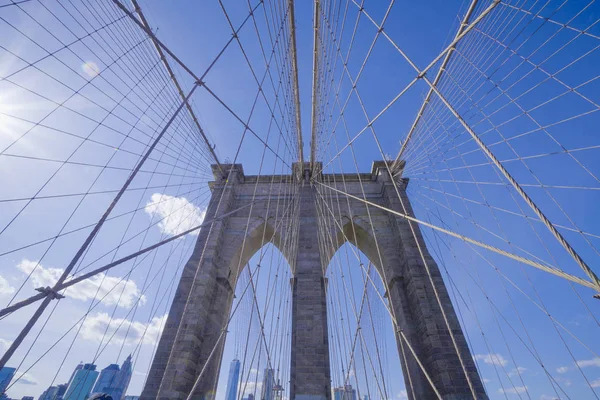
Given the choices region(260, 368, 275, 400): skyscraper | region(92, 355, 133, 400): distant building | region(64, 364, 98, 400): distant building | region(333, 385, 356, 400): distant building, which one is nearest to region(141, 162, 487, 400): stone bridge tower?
region(333, 385, 356, 400): distant building

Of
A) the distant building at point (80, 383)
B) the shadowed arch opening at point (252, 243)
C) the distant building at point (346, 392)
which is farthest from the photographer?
the shadowed arch opening at point (252, 243)

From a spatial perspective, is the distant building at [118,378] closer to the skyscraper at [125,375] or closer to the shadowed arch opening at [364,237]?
the skyscraper at [125,375]

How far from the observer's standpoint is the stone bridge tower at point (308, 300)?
711 centimetres

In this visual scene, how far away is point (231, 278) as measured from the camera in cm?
1069

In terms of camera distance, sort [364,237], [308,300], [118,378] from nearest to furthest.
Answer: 1. [308,300]
2. [364,237]
3. [118,378]

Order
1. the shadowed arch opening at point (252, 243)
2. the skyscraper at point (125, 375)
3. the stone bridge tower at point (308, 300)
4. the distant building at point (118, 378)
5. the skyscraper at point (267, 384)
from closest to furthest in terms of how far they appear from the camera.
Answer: the skyscraper at point (267, 384)
the stone bridge tower at point (308, 300)
the skyscraper at point (125, 375)
the distant building at point (118, 378)
the shadowed arch opening at point (252, 243)

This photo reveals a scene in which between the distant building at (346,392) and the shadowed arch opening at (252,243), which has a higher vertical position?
the shadowed arch opening at (252,243)

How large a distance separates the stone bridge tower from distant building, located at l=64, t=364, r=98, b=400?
154cm

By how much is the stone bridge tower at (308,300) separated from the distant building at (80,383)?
1.54 meters

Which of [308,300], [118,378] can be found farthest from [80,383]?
[308,300]

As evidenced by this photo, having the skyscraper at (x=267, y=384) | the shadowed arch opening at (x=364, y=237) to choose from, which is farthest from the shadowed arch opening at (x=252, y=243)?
the skyscraper at (x=267, y=384)

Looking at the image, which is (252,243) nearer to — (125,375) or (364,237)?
(364,237)

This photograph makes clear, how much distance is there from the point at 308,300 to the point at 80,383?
18.4 metres

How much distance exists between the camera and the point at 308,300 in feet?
28.1
